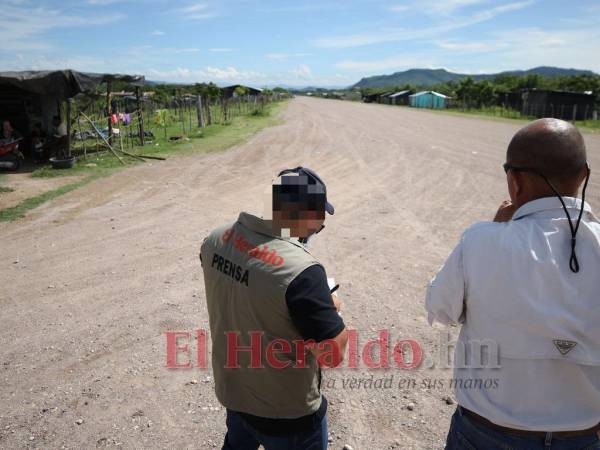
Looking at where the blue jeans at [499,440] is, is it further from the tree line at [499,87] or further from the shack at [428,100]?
the shack at [428,100]

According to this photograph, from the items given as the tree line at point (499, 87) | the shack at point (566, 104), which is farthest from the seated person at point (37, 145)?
the tree line at point (499, 87)

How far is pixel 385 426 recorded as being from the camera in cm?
304

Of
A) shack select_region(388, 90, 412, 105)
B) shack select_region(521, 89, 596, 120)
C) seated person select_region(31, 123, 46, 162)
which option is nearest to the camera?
seated person select_region(31, 123, 46, 162)

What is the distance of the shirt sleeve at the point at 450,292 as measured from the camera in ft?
4.77

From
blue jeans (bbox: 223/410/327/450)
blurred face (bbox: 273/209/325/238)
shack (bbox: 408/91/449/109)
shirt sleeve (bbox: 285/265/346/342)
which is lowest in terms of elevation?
blue jeans (bbox: 223/410/327/450)

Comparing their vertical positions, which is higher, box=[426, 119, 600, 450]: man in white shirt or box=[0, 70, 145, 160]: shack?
box=[0, 70, 145, 160]: shack

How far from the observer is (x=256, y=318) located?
1.68 metres

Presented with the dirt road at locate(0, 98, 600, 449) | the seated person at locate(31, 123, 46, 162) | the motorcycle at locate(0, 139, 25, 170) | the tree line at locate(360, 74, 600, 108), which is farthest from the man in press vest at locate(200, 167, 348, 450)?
the tree line at locate(360, 74, 600, 108)

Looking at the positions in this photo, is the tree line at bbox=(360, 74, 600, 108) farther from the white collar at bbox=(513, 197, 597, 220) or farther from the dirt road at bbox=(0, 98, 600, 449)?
the white collar at bbox=(513, 197, 597, 220)

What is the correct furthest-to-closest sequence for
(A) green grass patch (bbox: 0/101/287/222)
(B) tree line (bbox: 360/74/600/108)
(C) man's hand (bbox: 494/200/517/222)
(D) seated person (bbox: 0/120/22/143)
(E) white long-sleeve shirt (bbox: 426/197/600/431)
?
(B) tree line (bbox: 360/74/600/108)
(D) seated person (bbox: 0/120/22/143)
(A) green grass patch (bbox: 0/101/287/222)
(C) man's hand (bbox: 494/200/517/222)
(E) white long-sleeve shirt (bbox: 426/197/600/431)

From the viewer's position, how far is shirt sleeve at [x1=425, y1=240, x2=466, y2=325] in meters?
1.46

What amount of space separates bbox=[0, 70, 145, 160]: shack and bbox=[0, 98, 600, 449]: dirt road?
419 centimetres

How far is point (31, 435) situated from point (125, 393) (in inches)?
24.5

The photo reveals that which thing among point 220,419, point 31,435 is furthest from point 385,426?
point 31,435
